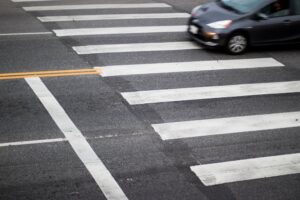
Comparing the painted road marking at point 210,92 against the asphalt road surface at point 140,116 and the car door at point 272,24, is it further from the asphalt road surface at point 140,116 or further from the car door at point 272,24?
the car door at point 272,24

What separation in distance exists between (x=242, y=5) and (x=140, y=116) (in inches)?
217

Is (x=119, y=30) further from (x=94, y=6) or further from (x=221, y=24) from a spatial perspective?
(x=221, y=24)

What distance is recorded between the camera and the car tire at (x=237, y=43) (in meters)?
12.5

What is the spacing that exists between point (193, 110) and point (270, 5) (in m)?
4.79

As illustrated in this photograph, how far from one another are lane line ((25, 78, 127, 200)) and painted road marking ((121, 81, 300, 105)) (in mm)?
1513

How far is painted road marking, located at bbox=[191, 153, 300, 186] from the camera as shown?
743 cm

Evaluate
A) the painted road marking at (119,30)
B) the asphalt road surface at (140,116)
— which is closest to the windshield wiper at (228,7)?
the asphalt road surface at (140,116)

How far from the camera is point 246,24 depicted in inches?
487

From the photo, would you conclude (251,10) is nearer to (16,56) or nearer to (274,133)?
(274,133)

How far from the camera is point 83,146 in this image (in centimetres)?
798

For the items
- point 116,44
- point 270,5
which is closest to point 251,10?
point 270,5

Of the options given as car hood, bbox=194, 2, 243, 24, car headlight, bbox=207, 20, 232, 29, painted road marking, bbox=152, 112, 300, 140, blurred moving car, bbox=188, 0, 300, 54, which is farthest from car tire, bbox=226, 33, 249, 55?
painted road marking, bbox=152, 112, 300, 140

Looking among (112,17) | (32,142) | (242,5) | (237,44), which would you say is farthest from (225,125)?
(112,17)

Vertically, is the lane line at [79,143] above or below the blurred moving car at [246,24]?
below
